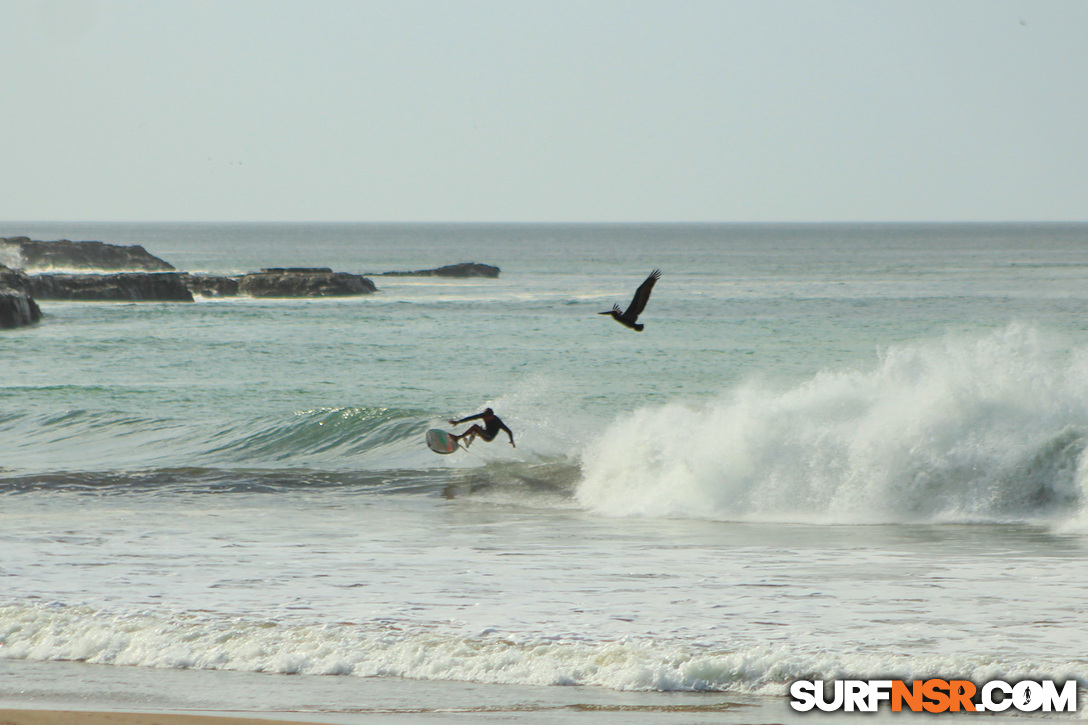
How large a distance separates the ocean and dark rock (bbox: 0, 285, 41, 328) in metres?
11.3

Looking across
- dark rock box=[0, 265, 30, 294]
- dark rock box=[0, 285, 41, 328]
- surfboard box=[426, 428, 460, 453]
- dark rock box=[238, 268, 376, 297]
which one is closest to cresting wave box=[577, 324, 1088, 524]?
surfboard box=[426, 428, 460, 453]

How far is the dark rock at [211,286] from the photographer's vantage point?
64.2m

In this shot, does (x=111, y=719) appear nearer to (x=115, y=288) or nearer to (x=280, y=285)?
(x=115, y=288)

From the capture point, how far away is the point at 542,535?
1273 cm

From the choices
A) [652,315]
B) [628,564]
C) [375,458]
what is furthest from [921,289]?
[628,564]

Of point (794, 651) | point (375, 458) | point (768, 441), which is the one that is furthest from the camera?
point (375, 458)

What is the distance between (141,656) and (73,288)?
55.2 m

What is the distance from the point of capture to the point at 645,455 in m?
16.6

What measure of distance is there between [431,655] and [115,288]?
5521cm

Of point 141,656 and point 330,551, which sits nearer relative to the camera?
point 141,656

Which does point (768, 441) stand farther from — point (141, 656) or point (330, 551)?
point (141, 656)

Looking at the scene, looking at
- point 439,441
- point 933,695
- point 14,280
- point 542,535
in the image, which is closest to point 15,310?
point 14,280

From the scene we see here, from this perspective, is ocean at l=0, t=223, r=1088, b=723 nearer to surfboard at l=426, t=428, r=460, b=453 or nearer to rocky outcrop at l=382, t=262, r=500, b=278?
surfboard at l=426, t=428, r=460, b=453

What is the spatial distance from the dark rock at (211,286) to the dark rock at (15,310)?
61.1ft
